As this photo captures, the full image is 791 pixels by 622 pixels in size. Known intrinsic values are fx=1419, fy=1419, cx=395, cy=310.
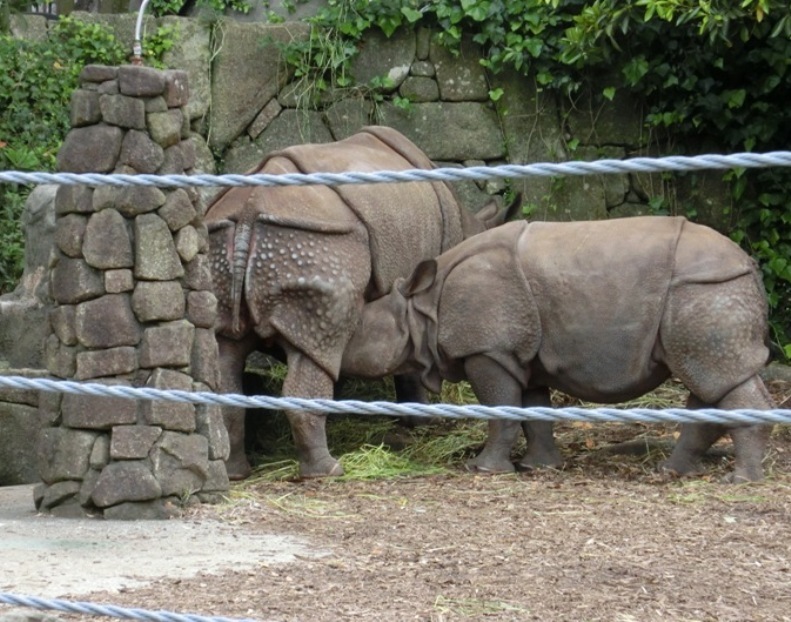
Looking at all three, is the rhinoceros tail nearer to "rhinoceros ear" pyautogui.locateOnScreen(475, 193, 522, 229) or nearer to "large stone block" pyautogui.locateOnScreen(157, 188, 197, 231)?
"large stone block" pyautogui.locateOnScreen(157, 188, 197, 231)

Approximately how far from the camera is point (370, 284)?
26.4 ft

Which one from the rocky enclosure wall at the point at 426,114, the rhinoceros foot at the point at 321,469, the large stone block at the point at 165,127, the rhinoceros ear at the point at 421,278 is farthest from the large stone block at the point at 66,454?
the rocky enclosure wall at the point at 426,114

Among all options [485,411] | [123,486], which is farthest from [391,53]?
[485,411]

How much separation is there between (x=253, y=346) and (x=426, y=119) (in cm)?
301

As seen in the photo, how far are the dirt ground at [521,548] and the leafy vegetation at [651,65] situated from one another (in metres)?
2.35

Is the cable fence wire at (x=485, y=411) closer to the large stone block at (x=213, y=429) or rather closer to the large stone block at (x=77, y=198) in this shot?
the large stone block at (x=77, y=198)

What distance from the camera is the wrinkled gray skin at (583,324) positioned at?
7258 millimetres

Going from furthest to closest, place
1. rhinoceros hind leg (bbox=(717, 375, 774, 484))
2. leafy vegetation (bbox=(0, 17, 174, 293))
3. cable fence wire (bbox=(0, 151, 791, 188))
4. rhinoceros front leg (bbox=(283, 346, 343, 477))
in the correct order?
leafy vegetation (bbox=(0, 17, 174, 293)) < rhinoceros front leg (bbox=(283, 346, 343, 477)) < rhinoceros hind leg (bbox=(717, 375, 774, 484)) < cable fence wire (bbox=(0, 151, 791, 188))

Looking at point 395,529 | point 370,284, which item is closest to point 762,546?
point 395,529

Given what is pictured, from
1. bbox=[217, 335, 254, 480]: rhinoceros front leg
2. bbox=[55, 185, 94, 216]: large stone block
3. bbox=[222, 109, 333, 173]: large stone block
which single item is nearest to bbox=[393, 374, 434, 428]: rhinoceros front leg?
bbox=[217, 335, 254, 480]: rhinoceros front leg

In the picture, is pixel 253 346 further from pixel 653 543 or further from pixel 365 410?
pixel 365 410

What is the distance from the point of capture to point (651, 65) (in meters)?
9.63

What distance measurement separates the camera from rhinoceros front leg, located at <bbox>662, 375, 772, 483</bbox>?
723cm

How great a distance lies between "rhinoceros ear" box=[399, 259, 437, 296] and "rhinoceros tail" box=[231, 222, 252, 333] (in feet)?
3.01
